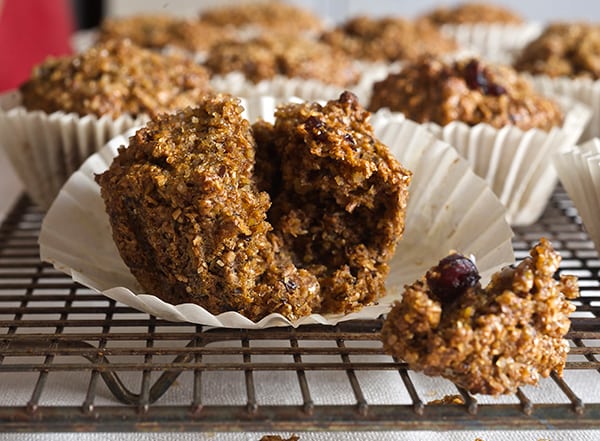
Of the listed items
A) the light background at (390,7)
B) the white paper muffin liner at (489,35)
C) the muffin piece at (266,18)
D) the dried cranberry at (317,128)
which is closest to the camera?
the dried cranberry at (317,128)

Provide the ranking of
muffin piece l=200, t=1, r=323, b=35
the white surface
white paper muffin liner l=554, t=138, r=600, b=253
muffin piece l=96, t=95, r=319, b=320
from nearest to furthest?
muffin piece l=96, t=95, r=319, b=320
white paper muffin liner l=554, t=138, r=600, b=253
the white surface
muffin piece l=200, t=1, r=323, b=35

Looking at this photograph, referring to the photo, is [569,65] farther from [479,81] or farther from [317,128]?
[317,128]

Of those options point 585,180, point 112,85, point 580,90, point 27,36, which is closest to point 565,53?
point 580,90

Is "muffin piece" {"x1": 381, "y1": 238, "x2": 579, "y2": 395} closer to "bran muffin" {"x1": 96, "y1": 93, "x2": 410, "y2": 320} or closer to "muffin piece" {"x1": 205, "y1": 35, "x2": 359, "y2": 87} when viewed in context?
"bran muffin" {"x1": 96, "y1": 93, "x2": 410, "y2": 320}

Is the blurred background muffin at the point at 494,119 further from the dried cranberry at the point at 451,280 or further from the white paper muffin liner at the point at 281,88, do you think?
the dried cranberry at the point at 451,280

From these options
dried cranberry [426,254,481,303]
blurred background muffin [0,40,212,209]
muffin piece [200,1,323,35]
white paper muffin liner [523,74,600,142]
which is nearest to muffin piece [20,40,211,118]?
blurred background muffin [0,40,212,209]

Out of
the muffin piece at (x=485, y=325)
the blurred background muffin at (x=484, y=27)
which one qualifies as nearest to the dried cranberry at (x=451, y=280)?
the muffin piece at (x=485, y=325)

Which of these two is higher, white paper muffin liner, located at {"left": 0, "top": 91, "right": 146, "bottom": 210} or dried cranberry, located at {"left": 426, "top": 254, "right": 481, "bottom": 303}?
dried cranberry, located at {"left": 426, "top": 254, "right": 481, "bottom": 303}
